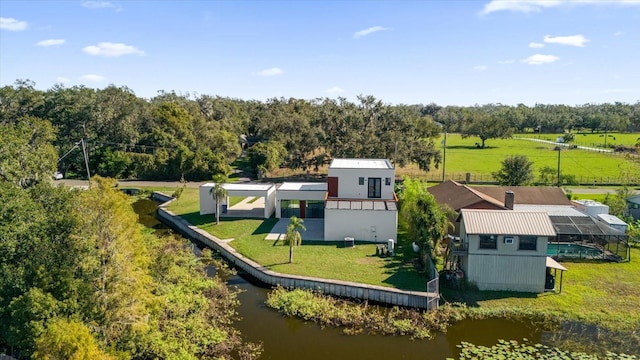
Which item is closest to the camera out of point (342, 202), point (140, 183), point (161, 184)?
point (342, 202)

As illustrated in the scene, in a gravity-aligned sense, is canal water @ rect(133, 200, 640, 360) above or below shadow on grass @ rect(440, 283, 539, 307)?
below

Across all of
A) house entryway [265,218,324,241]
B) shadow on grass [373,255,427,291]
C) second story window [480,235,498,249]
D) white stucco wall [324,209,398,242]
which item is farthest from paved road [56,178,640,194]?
second story window [480,235,498,249]

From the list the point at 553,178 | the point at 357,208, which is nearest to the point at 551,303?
the point at 357,208

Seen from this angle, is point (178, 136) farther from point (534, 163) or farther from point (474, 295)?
point (534, 163)

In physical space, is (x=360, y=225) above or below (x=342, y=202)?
below

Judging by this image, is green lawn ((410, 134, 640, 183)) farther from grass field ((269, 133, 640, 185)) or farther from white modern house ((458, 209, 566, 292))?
white modern house ((458, 209, 566, 292))

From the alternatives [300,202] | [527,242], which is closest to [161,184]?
[300,202]
